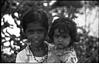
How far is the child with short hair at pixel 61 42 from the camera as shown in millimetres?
1096

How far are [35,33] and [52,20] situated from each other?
0.39ft

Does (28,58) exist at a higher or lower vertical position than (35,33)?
lower

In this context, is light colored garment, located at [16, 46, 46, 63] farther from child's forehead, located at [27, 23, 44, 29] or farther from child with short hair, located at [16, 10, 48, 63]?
child's forehead, located at [27, 23, 44, 29]

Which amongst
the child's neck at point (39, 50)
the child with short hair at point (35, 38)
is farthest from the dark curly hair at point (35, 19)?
the child's neck at point (39, 50)

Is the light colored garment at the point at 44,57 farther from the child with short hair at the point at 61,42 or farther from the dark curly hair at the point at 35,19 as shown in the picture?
the dark curly hair at the point at 35,19

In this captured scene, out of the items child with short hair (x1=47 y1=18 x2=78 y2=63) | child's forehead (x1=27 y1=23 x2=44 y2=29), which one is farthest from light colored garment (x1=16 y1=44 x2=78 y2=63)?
child's forehead (x1=27 y1=23 x2=44 y2=29)

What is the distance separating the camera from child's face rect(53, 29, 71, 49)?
43.9 inches

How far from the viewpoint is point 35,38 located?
113cm

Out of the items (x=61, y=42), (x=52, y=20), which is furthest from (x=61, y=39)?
(x=52, y=20)

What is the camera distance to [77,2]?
5.14ft

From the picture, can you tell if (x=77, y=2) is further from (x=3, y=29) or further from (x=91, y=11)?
(x=3, y=29)

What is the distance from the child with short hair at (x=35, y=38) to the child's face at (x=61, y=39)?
57 mm

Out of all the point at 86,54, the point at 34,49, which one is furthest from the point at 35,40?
the point at 86,54

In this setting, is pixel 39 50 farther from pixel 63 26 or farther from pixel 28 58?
pixel 63 26
